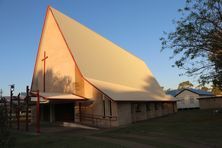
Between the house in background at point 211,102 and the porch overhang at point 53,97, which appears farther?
the house in background at point 211,102

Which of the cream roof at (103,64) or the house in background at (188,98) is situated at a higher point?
the cream roof at (103,64)

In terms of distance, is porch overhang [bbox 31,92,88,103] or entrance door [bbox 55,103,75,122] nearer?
porch overhang [bbox 31,92,88,103]

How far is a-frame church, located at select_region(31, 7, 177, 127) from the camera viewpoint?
962 inches

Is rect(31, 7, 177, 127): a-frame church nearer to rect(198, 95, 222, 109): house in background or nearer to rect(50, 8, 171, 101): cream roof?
rect(50, 8, 171, 101): cream roof

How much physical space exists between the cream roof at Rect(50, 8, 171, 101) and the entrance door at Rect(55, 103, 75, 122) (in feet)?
Result: 14.3

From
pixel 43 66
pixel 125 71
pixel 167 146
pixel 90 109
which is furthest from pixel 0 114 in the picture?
pixel 125 71

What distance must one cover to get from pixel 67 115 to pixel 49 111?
2153mm

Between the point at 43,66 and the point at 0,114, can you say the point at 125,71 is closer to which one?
the point at 43,66

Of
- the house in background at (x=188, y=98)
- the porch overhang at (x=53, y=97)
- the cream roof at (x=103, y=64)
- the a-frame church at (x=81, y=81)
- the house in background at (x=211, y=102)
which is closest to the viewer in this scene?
the porch overhang at (x=53, y=97)

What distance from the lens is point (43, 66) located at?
98.7ft

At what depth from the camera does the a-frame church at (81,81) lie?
80.2 feet

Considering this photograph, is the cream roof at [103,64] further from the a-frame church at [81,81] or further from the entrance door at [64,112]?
the entrance door at [64,112]

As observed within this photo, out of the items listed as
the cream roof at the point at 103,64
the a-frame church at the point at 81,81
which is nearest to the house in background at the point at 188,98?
the cream roof at the point at 103,64

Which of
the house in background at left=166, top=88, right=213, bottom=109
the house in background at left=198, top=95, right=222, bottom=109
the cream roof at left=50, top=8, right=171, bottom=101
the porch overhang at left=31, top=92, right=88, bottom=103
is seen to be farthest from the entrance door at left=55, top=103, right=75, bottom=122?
the house in background at left=166, top=88, right=213, bottom=109
